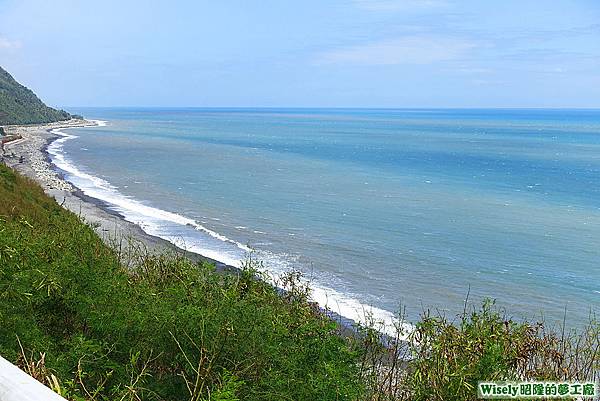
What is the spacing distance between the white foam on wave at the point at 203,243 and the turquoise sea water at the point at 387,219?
93mm

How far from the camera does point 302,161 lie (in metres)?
56.3

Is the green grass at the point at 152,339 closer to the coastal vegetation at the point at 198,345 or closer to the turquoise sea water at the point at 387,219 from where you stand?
the coastal vegetation at the point at 198,345

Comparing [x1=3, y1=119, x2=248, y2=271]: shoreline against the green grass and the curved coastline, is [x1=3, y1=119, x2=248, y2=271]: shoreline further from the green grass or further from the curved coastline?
the green grass

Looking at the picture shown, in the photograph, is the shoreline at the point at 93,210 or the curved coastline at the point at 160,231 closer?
the shoreline at the point at 93,210

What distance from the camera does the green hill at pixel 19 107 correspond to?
3561 inches

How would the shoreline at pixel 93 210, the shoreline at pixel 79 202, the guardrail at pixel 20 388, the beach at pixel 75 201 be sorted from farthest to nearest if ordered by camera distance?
the shoreline at pixel 79 202, the beach at pixel 75 201, the shoreline at pixel 93 210, the guardrail at pixel 20 388

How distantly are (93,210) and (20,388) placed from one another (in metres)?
27.8

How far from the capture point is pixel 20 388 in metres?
1.64

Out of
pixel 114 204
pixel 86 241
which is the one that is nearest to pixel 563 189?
pixel 114 204

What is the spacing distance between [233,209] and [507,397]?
1065 inches

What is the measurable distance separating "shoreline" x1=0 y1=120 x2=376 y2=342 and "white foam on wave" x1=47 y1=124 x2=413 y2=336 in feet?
1.20

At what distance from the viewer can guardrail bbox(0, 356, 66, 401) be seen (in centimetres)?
159

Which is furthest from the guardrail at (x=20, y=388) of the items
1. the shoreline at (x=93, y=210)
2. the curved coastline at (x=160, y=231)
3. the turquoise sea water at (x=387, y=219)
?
the turquoise sea water at (x=387, y=219)

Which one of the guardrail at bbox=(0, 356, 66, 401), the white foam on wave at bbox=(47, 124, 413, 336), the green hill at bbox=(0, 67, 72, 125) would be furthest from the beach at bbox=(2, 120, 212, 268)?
the green hill at bbox=(0, 67, 72, 125)
